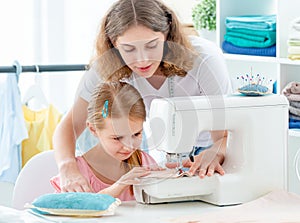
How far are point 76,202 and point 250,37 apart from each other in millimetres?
1386

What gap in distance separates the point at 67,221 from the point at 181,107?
0.36m

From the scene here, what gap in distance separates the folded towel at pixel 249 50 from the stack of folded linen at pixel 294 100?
195mm

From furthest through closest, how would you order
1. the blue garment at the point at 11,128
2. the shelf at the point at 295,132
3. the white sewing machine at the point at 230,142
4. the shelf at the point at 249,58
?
the blue garment at the point at 11,128 < the shelf at the point at 249,58 < the shelf at the point at 295,132 < the white sewing machine at the point at 230,142

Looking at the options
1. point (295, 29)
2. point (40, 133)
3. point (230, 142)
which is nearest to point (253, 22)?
point (295, 29)

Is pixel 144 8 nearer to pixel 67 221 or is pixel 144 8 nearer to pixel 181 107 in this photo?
pixel 181 107

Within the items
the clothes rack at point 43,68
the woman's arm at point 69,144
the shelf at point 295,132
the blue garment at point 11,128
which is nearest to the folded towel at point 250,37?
the shelf at point 295,132

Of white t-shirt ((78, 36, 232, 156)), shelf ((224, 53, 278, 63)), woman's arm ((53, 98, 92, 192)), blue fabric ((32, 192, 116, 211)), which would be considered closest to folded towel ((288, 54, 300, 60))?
shelf ((224, 53, 278, 63))

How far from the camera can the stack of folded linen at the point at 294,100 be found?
94.4 inches

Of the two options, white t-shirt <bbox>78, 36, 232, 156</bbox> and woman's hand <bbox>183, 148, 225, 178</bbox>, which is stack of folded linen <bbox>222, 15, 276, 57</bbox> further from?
woman's hand <bbox>183, 148, 225, 178</bbox>

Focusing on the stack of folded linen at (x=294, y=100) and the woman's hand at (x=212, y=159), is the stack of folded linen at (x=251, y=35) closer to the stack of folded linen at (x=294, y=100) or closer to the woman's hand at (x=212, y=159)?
the stack of folded linen at (x=294, y=100)

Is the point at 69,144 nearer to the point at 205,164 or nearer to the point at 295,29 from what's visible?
the point at 205,164

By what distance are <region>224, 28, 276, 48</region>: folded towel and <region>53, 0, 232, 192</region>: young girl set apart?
807 millimetres

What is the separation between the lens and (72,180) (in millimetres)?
1657

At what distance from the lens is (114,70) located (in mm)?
1615
